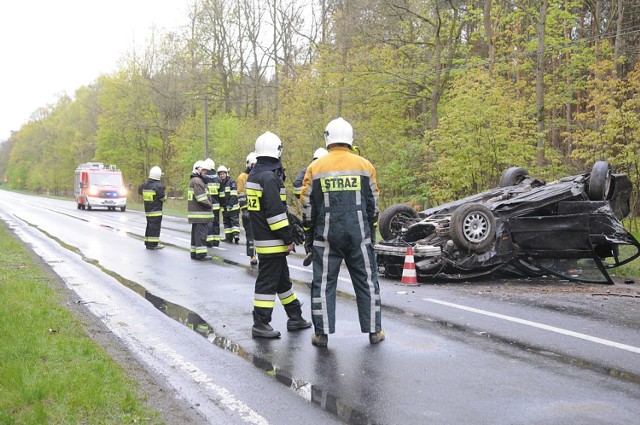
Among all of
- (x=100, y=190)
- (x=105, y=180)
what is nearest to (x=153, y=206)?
(x=100, y=190)

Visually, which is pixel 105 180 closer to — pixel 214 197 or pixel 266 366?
→ pixel 214 197

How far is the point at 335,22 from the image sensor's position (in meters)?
28.9

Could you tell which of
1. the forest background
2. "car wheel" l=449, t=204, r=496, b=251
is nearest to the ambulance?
the forest background

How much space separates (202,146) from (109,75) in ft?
79.4

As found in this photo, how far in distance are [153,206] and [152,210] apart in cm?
10

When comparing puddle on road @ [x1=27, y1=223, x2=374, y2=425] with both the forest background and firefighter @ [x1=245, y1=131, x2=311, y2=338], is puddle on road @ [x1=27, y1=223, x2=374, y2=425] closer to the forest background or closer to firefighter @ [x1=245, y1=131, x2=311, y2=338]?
firefighter @ [x1=245, y1=131, x2=311, y2=338]

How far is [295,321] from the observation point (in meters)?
6.35

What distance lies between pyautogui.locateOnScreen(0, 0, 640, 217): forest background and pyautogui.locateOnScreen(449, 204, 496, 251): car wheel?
7.05 meters

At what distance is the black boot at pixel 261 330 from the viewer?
19.7 feet

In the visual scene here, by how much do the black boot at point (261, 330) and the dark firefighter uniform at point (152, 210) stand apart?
8.61 m

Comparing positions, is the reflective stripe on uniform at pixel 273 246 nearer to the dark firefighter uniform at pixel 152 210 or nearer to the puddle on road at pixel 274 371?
the puddle on road at pixel 274 371

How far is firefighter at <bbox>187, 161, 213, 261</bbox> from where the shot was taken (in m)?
12.2

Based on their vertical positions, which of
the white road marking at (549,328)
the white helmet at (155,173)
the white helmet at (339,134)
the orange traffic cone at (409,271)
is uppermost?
the white helmet at (339,134)

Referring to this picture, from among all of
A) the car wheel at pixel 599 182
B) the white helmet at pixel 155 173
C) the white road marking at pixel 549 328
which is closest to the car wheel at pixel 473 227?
the white road marking at pixel 549 328
